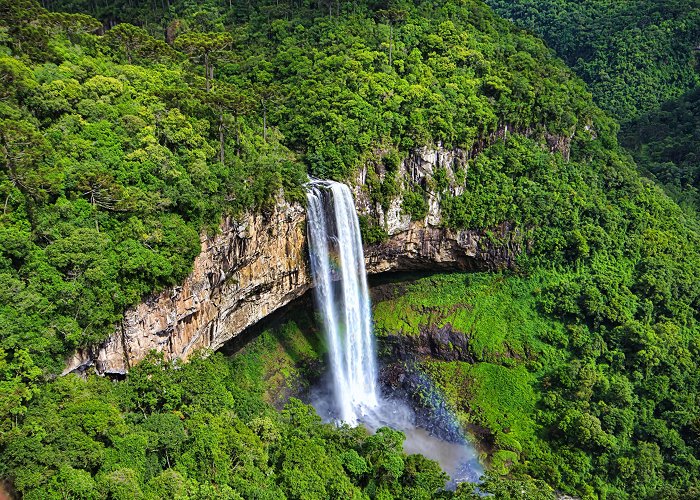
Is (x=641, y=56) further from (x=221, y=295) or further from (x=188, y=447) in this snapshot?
(x=188, y=447)

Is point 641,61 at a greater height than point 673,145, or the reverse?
point 641,61

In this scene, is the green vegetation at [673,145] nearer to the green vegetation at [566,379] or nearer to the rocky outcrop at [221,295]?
the green vegetation at [566,379]

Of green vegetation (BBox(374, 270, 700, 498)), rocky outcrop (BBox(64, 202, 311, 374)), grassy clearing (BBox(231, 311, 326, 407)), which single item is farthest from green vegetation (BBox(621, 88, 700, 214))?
rocky outcrop (BBox(64, 202, 311, 374))

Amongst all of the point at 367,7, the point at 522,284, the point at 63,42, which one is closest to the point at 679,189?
the point at 522,284

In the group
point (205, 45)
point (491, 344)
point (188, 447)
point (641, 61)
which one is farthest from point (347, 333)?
point (641, 61)

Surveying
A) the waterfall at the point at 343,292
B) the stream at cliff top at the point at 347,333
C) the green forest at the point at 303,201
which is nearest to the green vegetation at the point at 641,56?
the green forest at the point at 303,201

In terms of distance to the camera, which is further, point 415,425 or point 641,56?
point 641,56

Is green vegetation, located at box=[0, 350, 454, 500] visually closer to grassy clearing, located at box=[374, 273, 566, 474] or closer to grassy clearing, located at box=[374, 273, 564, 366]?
grassy clearing, located at box=[374, 273, 566, 474]
